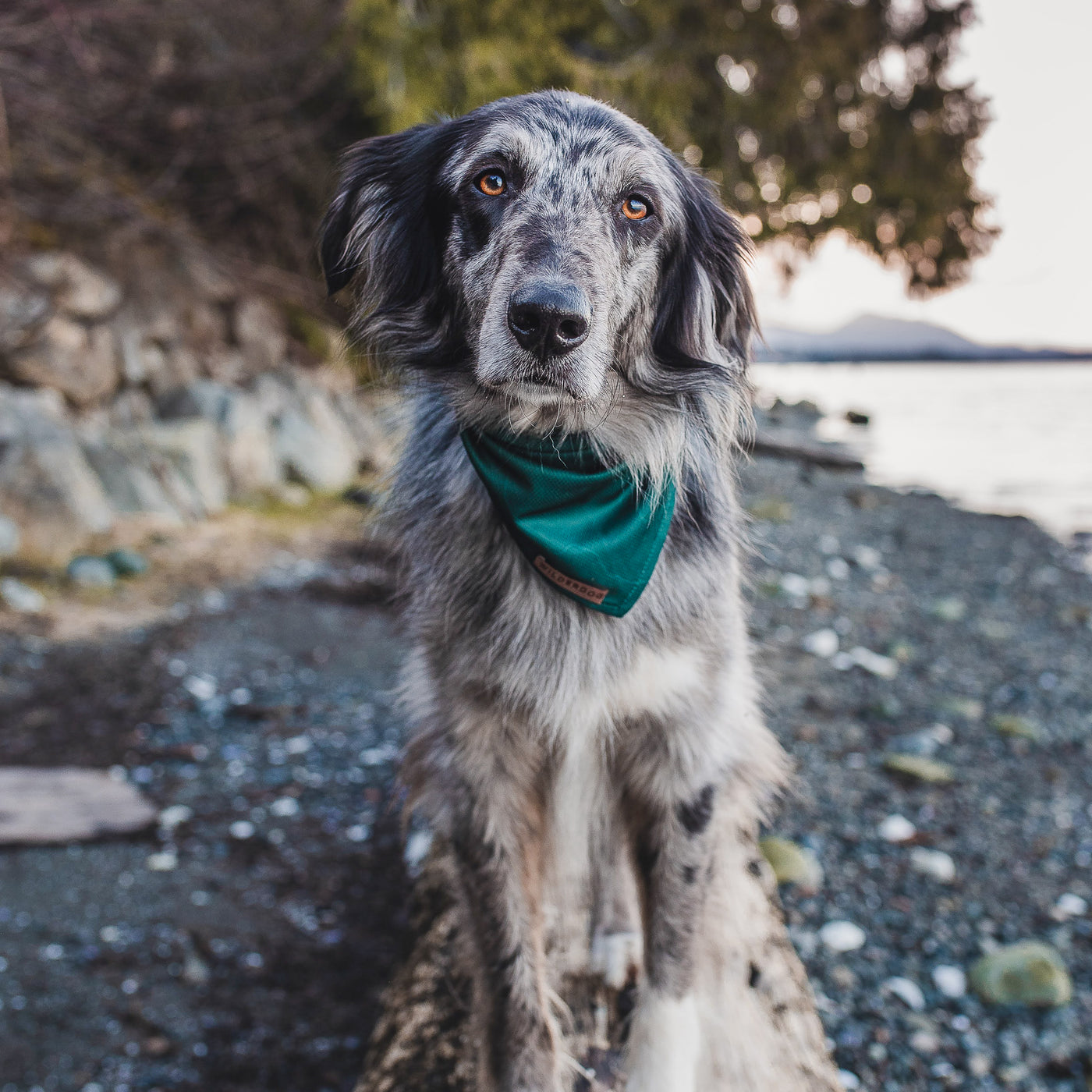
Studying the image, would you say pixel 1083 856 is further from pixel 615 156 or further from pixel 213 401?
pixel 213 401

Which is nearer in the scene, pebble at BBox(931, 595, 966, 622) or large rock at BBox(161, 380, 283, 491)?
pebble at BBox(931, 595, 966, 622)

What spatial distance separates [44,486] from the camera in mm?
6766

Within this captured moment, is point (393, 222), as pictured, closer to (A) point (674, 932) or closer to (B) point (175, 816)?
(A) point (674, 932)

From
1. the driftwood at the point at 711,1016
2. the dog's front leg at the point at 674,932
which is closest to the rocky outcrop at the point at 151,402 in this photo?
the driftwood at the point at 711,1016

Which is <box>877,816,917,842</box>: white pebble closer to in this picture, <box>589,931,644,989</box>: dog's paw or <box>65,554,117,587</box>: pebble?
<box>589,931,644,989</box>: dog's paw

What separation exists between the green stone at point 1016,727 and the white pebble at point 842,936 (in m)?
2.31

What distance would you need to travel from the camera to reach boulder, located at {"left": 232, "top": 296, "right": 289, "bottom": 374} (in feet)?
35.5

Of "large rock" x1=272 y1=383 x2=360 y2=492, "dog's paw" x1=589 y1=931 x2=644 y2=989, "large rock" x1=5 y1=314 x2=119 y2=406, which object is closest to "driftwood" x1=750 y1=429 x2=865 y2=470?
"large rock" x1=272 y1=383 x2=360 y2=492

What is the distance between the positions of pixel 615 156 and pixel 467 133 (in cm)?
43

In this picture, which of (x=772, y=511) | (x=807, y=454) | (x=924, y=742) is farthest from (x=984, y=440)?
(x=924, y=742)

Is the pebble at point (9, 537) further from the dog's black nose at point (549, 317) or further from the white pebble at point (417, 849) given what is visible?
the dog's black nose at point (549, 317)

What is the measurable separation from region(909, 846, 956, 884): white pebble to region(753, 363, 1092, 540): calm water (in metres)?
2.24

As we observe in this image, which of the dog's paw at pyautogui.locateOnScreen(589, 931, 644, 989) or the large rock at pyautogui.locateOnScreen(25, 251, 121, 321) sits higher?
the large rock at pyautogui.locateOnScreen(25, 251, 121, 321)

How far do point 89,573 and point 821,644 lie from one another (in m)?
5.42
